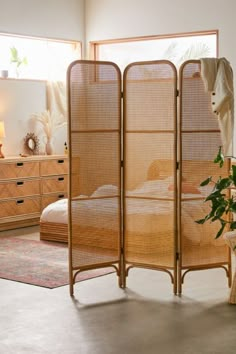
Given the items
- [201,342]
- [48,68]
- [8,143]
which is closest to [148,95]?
[201,342]

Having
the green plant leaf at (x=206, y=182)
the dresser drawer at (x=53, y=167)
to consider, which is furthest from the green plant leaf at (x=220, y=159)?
the dresser drawer at (x=53, y=167)

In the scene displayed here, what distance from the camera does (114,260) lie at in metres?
4.91

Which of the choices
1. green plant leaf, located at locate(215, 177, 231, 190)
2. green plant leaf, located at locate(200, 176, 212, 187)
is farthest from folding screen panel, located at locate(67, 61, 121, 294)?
green plant leaf, located at locate(215, 177, 231, 190)

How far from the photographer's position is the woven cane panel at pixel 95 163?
470cm

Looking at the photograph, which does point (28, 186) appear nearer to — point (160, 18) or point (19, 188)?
point (19, 188)

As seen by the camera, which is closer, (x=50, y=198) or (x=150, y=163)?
(x=150, y=163)

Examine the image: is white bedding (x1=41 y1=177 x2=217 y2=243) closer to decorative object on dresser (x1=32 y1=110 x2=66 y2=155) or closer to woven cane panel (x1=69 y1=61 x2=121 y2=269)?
woven cane panel (x1=69 y1=61 x2=121 y2=269)

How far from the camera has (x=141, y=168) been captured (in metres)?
4.86

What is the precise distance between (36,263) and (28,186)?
210cm

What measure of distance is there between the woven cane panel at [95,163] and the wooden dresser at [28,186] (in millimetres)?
2813

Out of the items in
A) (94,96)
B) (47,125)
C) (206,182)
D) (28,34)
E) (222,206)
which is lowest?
(222,206)

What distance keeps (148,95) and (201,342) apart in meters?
1.89

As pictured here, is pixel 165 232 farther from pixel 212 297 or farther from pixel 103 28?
pixel 103 28

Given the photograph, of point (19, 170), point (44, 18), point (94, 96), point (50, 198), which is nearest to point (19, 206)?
point (19, 170)
